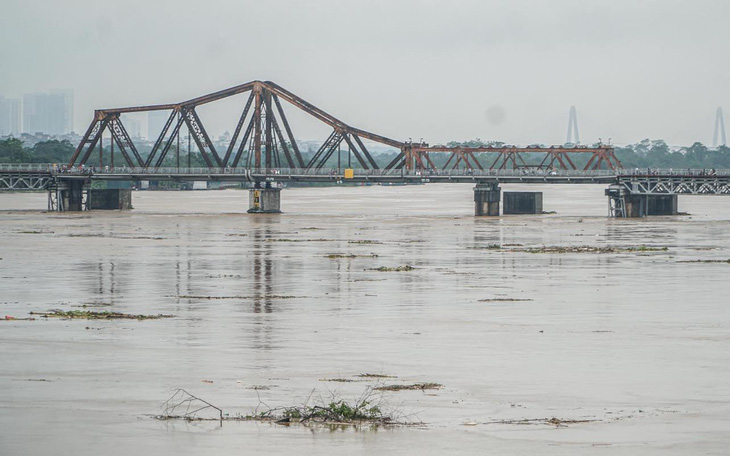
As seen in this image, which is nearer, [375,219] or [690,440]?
[690,440]

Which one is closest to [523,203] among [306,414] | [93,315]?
[93,315]

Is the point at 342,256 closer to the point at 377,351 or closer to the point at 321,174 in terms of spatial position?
the point at 377,351

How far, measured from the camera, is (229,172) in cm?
18112

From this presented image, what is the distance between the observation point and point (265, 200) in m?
171

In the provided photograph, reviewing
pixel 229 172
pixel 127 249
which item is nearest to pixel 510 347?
pixel 127 249

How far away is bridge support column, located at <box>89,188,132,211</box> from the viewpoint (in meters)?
180

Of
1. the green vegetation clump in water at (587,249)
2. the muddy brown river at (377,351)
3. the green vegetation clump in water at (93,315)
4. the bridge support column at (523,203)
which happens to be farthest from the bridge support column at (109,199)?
the green vegetation clump in water at (93,315)

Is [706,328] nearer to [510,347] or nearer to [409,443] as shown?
[510,347]

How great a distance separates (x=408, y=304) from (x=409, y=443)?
26479 millimetres

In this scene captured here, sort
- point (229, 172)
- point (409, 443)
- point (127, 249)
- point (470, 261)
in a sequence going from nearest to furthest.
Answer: point (409, 443)
point (470, 261)
point (127, 249)
point (229, 172)

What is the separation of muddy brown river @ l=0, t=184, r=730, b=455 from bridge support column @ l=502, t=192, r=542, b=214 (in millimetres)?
92482

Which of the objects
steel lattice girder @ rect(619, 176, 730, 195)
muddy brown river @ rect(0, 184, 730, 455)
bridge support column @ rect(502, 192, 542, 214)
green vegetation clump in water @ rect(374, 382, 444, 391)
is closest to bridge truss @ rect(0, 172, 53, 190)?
bridge support column @ rect(502, 192, 542, 214)

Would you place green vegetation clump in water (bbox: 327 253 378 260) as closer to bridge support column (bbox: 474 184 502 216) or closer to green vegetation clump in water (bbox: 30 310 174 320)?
green vegetation clump in water (bbox: 30 310 174 320)

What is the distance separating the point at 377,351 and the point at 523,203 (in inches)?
5563
